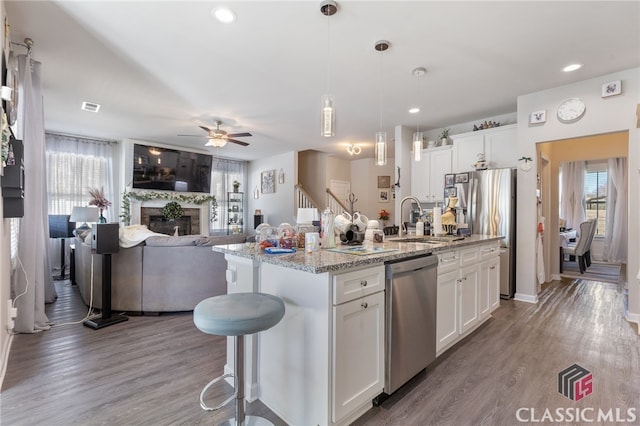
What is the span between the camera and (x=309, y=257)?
1769mm

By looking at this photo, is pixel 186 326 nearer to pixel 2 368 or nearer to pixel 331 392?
pixel 2 368

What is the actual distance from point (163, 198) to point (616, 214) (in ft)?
34.1

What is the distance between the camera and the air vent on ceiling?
4.45 meters

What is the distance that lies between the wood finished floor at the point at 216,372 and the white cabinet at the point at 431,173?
255cm

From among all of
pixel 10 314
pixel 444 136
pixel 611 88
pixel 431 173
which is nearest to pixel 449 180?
pixel 431 173

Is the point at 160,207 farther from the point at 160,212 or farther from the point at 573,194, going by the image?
the point at 573,194

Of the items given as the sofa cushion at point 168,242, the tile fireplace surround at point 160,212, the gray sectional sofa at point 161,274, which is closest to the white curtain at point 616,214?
the gray sectional sofa at point 161,274

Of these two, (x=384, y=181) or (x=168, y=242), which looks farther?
(x=384, y=181)

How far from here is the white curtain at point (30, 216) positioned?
9.31 ft

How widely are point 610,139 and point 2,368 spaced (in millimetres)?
8606

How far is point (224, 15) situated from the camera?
2.44 m

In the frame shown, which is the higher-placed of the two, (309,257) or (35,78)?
(35,78)

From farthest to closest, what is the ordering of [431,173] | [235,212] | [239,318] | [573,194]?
[235,212], [573,194], [431,173], [239,318]

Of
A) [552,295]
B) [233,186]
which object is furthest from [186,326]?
[233,186]
